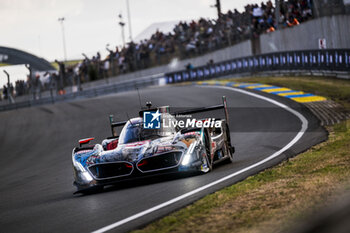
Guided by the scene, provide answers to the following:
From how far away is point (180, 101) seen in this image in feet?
86.5

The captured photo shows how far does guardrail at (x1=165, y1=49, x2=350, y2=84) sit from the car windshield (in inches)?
692

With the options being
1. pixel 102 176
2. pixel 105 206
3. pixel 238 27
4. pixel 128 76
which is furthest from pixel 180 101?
pixel 128 76

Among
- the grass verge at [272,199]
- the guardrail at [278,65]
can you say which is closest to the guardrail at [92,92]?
the guardrail at [278,65]

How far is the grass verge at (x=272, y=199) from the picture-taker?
18.5 ft

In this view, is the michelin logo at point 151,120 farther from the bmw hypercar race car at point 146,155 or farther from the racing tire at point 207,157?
the racing tire at point 207,157

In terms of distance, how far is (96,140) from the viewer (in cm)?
2016

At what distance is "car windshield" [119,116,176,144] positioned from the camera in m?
10.3

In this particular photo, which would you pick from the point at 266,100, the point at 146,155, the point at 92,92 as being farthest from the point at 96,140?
the point at 92,92

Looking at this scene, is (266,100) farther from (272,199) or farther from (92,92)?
(92,92)

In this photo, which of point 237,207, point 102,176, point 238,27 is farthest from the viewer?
point 238,27

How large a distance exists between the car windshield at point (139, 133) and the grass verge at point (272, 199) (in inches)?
80.8

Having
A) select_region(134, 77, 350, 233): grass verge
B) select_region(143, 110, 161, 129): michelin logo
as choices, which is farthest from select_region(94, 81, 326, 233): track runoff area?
select_region(143, 110, 161, 129): michelin logo

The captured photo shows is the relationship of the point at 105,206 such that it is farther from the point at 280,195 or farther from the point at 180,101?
the point at 180,101

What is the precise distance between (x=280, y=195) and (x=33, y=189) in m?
5.98
